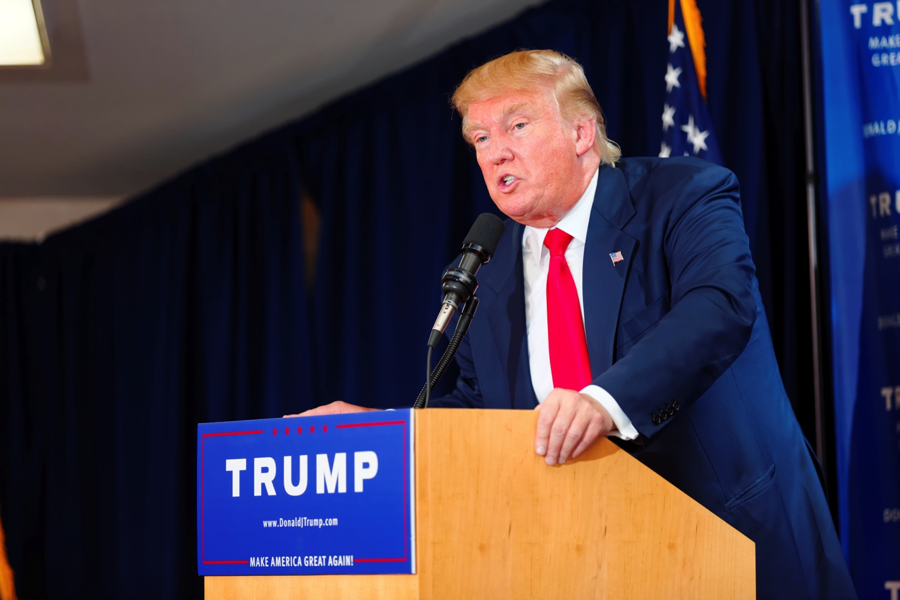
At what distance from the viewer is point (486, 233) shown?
1.58 m

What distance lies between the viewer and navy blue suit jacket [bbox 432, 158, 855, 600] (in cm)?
162

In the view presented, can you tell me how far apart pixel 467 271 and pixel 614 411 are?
35cm

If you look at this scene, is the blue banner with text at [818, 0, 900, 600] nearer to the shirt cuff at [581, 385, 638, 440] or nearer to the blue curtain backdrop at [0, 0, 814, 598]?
the blue curtain backdrop at [0, 0, 814, 598]

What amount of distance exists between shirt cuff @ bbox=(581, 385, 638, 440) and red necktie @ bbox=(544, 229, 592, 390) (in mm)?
405

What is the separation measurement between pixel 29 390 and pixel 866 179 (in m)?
4.83

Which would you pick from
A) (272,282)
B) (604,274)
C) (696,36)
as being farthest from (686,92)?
(272,282)

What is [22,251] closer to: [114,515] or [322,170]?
[114,515]

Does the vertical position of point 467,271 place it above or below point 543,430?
above

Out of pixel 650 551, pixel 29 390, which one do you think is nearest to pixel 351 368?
pixel 29 390

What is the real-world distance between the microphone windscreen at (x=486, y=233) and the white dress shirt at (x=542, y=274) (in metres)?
0.26

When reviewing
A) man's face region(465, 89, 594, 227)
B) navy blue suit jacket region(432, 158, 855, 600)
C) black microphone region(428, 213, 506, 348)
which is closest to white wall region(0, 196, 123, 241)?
man's face region(465, 89, 594, 227)

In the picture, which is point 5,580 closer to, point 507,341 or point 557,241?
point 507,341

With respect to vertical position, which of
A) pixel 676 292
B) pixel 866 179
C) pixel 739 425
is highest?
pixel 866 179

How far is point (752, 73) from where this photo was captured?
3.06 metres
